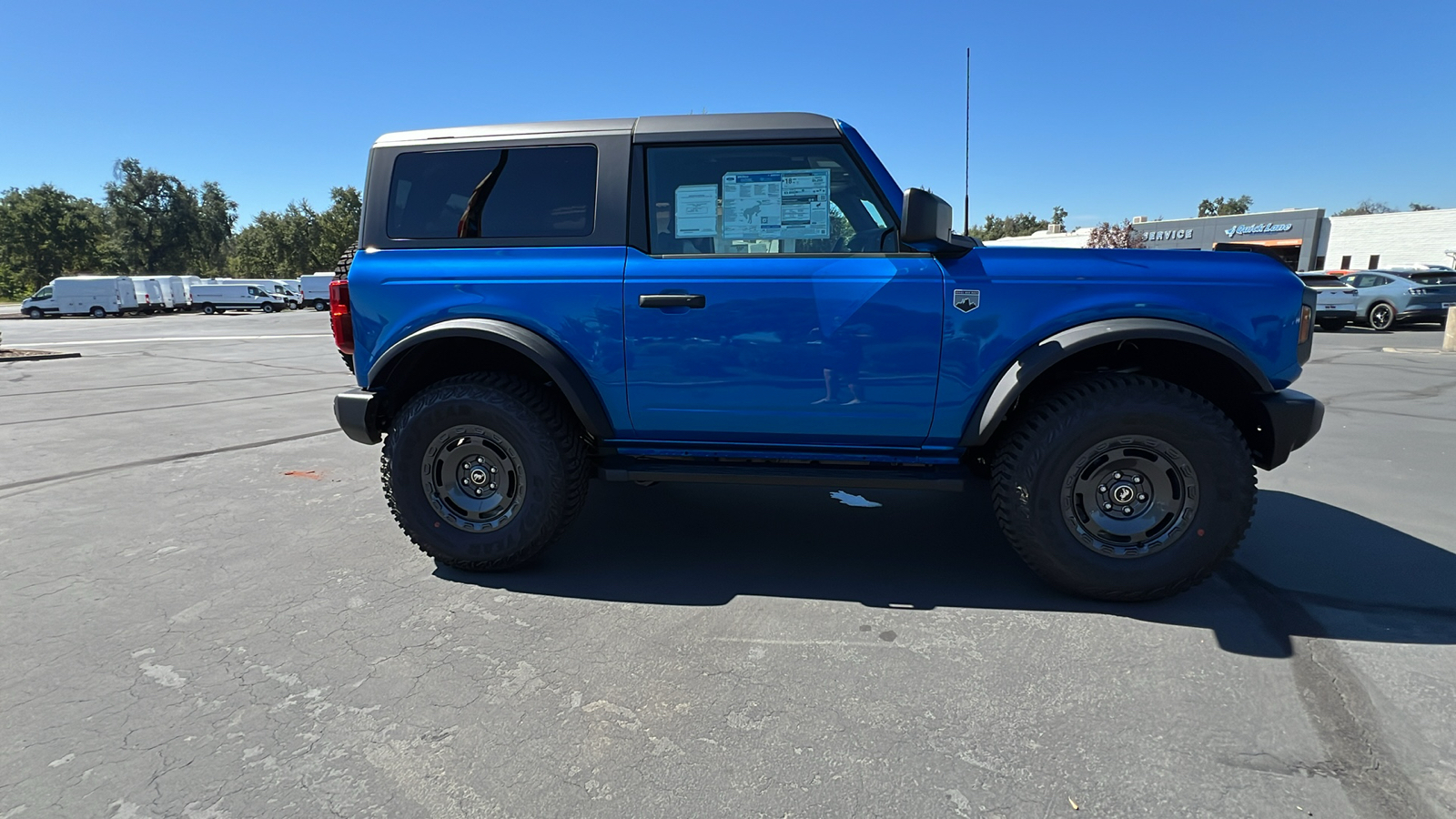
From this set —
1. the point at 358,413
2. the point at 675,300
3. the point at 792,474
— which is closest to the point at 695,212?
the point at 675,300

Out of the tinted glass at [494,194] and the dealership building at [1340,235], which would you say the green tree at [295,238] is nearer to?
the dealership building at [1340,235]

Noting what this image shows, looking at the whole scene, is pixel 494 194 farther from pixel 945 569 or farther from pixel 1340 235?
pixel 1340 235

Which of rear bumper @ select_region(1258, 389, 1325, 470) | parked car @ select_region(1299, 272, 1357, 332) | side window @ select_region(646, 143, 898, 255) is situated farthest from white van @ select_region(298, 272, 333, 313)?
rear bumper @ select_region(1258, 389, 1325, 470)

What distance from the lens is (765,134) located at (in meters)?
3.14

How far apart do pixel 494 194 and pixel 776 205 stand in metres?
1.39

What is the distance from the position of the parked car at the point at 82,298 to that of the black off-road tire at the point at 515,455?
44.6 metres

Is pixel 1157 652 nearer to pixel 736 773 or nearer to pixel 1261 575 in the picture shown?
pixel 1261 575

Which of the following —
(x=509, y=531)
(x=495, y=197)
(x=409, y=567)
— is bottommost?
(x=409, y=567)

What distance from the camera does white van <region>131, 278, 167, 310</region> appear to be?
3709cm

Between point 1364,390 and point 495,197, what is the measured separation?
34.1 feet

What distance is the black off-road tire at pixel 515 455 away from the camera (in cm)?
326

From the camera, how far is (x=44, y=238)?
62906 mm

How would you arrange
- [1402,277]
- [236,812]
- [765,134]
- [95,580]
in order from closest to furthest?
[236,812], [765,134], [95,580], [1402,277]

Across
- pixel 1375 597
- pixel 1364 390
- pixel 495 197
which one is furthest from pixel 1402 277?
pixel 495 197
